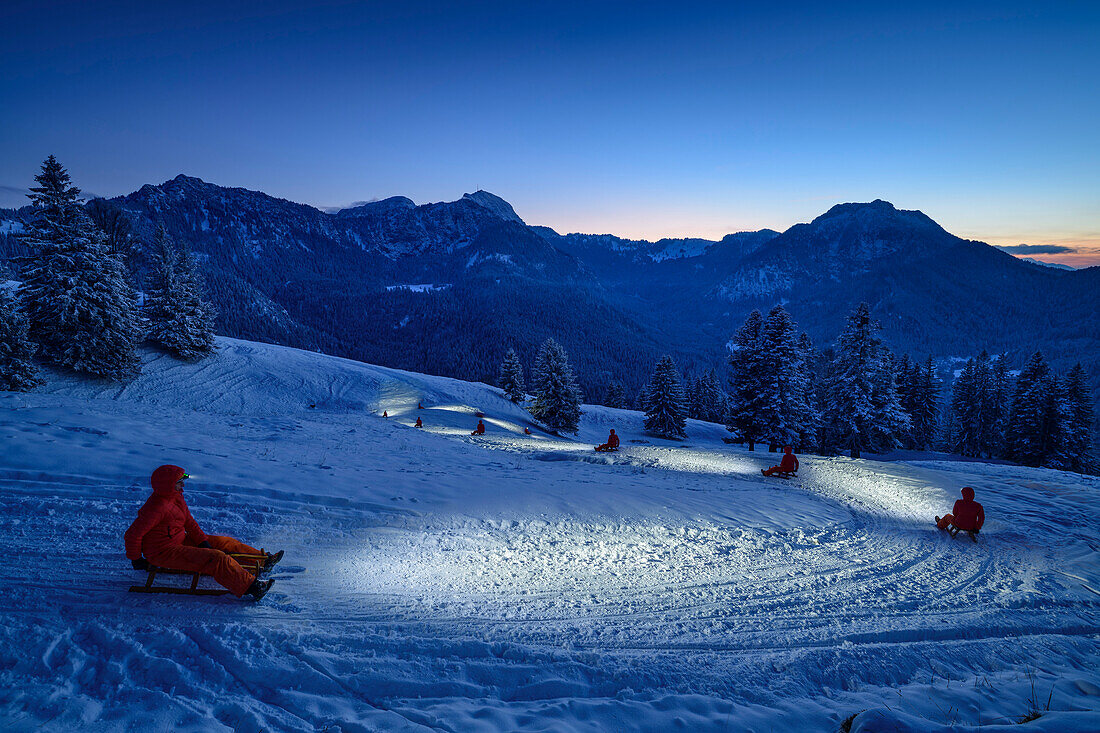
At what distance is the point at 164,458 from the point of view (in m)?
8.85

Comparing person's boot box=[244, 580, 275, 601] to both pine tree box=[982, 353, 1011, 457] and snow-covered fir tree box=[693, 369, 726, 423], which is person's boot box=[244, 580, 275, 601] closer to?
pine tree box=[982, 353, 1011, 457]

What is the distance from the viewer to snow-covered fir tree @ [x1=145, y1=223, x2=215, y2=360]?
3027 centimetres

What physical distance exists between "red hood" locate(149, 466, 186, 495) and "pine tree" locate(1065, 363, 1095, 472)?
56359 millimetres

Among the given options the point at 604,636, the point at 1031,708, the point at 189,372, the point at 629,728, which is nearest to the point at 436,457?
the point at 604,636

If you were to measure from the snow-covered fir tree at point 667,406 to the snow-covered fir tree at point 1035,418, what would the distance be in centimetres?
2826

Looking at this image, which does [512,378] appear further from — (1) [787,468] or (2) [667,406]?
(1) [787,468]

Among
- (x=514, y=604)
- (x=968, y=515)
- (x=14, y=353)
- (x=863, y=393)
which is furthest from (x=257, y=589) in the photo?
(x=863, y=393)

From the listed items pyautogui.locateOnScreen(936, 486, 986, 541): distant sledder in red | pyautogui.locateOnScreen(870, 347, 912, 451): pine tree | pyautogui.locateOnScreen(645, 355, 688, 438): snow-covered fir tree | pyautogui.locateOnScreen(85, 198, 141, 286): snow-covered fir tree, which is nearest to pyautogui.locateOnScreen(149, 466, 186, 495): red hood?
pyautogui.locateOnScreen(936, 486, 986, 541): distant sledder in red

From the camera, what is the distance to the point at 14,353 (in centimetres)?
1973

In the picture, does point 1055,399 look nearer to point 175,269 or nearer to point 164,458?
point 164,458

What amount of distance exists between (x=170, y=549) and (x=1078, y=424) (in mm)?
58898

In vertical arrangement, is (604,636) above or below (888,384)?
below

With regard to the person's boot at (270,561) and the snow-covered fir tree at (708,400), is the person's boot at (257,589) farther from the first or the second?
the snow-covered fir tree at (708,400)

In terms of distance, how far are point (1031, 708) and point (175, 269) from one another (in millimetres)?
45598
